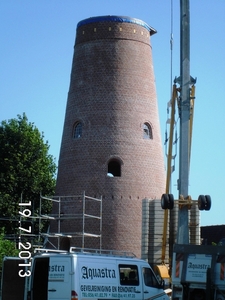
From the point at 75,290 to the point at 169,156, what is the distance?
1216 cm

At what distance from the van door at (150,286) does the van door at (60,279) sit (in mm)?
2768

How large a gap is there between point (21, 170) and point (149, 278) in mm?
24954

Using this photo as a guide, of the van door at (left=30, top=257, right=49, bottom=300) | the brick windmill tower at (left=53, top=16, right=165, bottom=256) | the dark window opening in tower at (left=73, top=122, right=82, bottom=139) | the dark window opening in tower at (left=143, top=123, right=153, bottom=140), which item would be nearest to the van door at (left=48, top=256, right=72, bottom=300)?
the van door at (left=30, top=257, right=49, bottom=300)

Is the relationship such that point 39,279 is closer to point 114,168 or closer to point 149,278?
point 149,278

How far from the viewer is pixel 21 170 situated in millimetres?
45344

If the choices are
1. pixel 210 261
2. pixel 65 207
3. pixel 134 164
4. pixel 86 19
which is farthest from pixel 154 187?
pixel 210 261

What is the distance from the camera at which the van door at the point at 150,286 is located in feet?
69.6

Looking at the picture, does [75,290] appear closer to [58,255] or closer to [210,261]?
[58,255]

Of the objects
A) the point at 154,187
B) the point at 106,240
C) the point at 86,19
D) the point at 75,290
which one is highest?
the point at 86,19

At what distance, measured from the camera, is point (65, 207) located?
3531 cm

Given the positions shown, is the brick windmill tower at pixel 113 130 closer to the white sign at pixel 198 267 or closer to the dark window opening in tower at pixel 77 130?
the dark window opening in tower at pixel 77 130

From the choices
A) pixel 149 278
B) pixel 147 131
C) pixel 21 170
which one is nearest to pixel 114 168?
pixel 147 131

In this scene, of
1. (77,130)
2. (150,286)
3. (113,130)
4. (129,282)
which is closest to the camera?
(129,282)

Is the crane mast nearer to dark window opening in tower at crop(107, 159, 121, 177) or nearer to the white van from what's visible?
the white van
